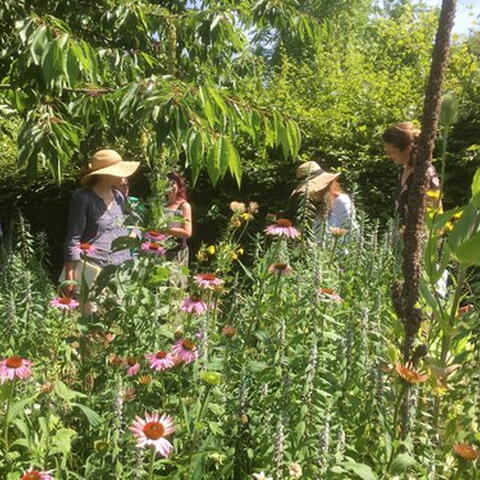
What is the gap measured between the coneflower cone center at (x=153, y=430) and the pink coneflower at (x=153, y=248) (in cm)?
73

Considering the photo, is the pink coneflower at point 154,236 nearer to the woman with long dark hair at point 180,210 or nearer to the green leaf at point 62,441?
the green leaf at point 62,441

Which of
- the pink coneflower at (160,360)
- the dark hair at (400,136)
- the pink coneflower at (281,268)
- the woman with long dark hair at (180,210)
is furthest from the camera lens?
the woman with long dark hair at (180,210)

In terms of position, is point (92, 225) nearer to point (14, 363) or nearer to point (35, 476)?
point (14, 363)

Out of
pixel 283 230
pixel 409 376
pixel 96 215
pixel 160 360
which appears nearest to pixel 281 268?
pixel 283 230

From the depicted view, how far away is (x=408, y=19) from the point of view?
41.2 ft

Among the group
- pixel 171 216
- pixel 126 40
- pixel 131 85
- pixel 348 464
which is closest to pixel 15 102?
pixel 131 85

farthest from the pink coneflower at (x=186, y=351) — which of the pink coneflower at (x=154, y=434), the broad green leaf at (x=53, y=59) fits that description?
the broad green leaf at (x=53, y=59)

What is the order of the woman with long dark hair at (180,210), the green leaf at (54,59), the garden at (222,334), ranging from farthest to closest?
the woman with long dark hair at (180,210)
the green leaf at (54,59)
the garden at (222,334)

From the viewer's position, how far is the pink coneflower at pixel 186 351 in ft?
5.55

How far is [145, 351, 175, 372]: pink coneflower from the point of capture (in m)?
1.68

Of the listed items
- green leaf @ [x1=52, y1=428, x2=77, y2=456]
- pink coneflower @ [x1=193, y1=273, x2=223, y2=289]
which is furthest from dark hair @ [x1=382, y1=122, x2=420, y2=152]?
green leaf @ [x1=52, y1=428, x2=77, y2=456]

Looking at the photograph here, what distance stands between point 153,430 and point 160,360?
35 cm

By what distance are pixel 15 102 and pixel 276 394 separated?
5.69ft

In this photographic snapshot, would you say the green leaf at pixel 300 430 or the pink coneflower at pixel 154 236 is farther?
the pink coneflower at pixel 154 236
